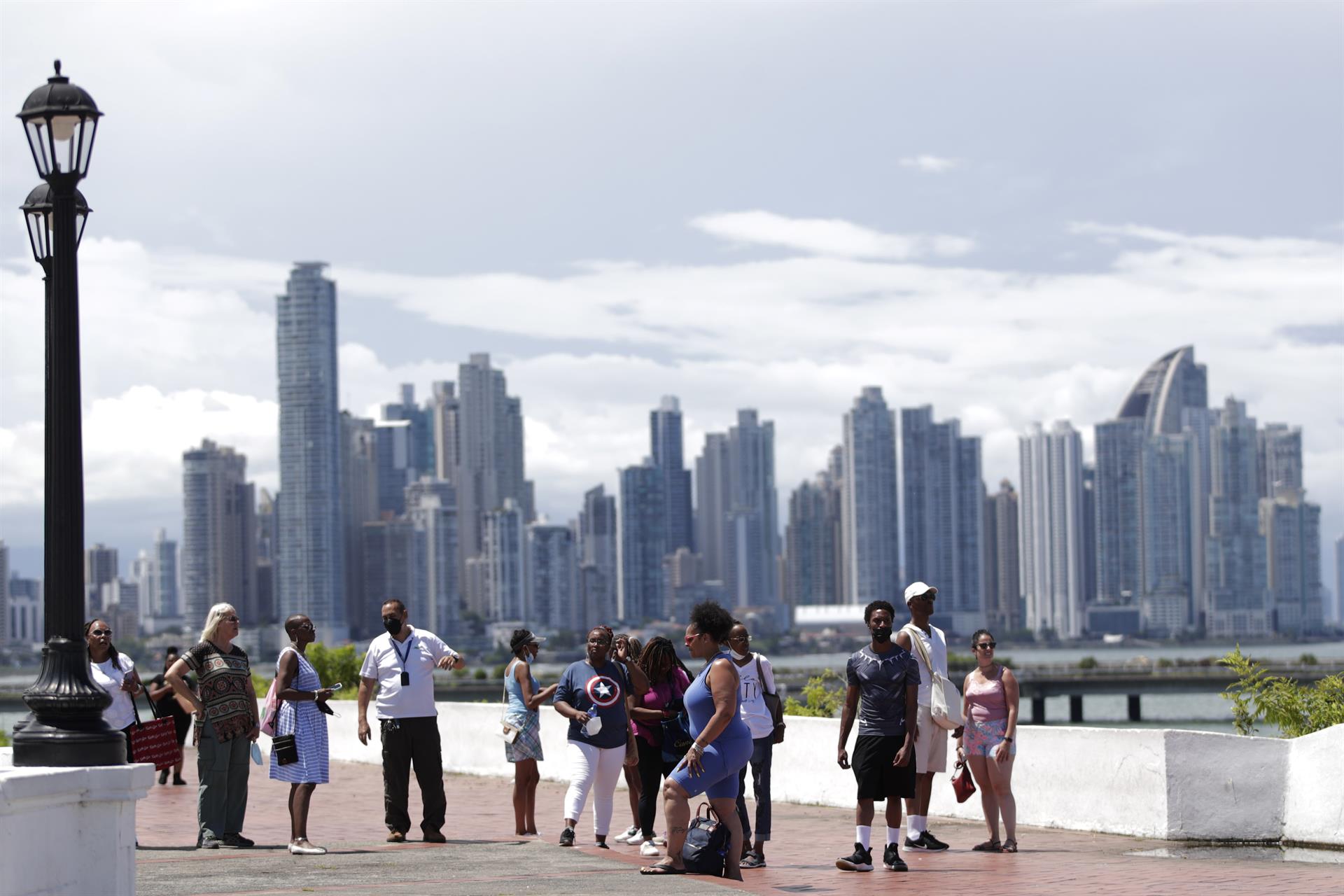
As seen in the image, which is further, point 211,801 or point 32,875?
point 211,801

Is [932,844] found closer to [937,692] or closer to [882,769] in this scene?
[937,692]

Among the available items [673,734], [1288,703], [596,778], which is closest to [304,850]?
[596,778]

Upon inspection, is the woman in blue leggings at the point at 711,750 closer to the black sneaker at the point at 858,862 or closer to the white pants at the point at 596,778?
the black sneaker at the point at 858,862

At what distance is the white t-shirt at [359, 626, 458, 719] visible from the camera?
463 inches

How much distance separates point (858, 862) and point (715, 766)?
64.9 inches

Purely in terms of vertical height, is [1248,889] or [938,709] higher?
[938,709]

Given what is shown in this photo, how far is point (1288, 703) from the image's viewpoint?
1345cm

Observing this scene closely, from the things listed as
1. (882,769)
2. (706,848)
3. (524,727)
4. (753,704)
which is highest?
(753,704)

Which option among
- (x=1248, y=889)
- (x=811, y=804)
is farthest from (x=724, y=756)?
(x=811, y=804)

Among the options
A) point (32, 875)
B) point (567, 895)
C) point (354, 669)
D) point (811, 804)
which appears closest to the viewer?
point (32, 875)

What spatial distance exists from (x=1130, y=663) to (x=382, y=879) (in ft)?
318

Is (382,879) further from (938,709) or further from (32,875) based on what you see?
(938,709)

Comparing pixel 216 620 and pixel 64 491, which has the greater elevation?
pixel 64 491

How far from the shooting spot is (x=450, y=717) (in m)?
19.5
